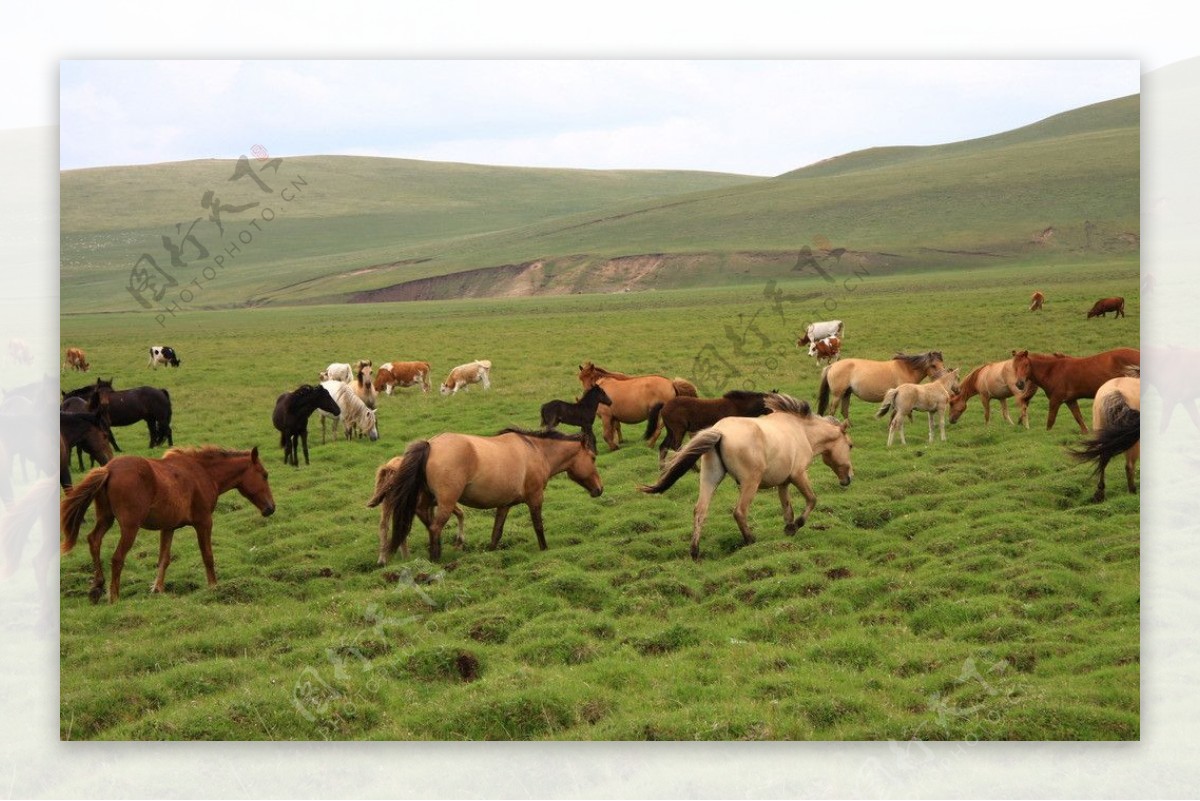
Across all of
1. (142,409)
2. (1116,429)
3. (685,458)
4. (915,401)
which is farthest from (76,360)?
(1116,429)

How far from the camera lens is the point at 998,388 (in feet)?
63.0

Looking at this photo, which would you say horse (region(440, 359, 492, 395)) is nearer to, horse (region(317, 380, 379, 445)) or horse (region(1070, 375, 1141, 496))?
horse (region(317, 380, 379, 445))

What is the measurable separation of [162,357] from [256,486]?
21411 millimetres

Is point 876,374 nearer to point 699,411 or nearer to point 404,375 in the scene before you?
point 699,411

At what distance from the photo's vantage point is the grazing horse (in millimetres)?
27094

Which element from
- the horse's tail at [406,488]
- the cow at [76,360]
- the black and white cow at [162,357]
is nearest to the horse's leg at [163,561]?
the horse's tail at [406,488]

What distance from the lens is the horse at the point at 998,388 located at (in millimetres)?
18641

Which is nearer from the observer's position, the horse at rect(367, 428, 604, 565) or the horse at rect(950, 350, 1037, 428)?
the horse at rect(367, 428, 604, 565)

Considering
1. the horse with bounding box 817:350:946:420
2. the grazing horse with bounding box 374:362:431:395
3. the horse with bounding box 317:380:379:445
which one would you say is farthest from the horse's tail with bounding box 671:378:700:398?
the grazing horse with bounding box 374:362:431:395

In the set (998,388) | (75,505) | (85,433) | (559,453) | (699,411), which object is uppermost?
(998,388)

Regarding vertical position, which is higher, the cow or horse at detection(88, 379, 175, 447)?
the cow

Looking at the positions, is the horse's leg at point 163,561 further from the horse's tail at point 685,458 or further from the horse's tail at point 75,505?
the horse's tail at point 685,458

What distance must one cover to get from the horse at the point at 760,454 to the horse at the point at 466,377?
Answer: 13978mm

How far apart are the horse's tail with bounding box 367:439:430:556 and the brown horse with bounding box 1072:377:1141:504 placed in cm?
721
